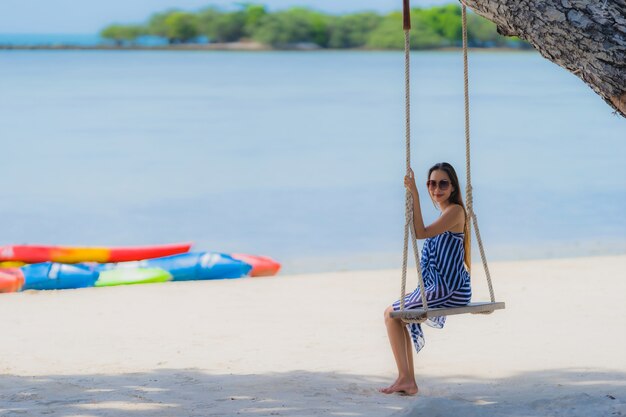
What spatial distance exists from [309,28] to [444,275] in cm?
7753

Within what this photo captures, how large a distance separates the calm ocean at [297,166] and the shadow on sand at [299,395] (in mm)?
5543

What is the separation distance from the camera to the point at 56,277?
8164 millimetres

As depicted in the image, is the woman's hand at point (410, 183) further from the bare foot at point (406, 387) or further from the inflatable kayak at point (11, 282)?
the inflatable kayak at point (11, 282)

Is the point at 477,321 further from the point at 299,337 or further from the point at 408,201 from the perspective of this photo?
the point at 408,201

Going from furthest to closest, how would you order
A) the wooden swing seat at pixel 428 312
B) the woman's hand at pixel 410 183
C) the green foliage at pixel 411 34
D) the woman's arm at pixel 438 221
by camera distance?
1. the green foliage at pixel 411 34
2. the woman's arm at pixel 438 221
3. the woman's hand at pixel 410 183
4. the wooden swing seat at pixel 428 312

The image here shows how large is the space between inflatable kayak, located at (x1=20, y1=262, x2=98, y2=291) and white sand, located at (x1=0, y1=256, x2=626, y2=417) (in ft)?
0.65

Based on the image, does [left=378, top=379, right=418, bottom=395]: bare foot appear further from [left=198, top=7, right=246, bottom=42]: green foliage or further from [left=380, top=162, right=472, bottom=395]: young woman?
[left=198, top=7, right=246, bottom=42]: green foliage

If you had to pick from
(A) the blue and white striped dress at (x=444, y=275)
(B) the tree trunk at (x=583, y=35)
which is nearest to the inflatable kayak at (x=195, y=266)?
(A) the blue and white striped dress at (x=444, y=275)

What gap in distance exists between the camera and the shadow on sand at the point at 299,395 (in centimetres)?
426

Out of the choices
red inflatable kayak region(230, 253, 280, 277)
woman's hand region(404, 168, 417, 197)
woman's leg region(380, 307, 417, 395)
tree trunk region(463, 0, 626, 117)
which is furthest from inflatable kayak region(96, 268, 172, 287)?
tree trunk region(463, 0, 626, 117)

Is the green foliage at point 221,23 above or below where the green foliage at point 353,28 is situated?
above

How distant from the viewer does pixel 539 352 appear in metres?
5.79

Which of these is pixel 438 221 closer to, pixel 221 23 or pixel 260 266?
pixel 260 266

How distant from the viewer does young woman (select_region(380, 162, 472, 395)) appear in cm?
450
